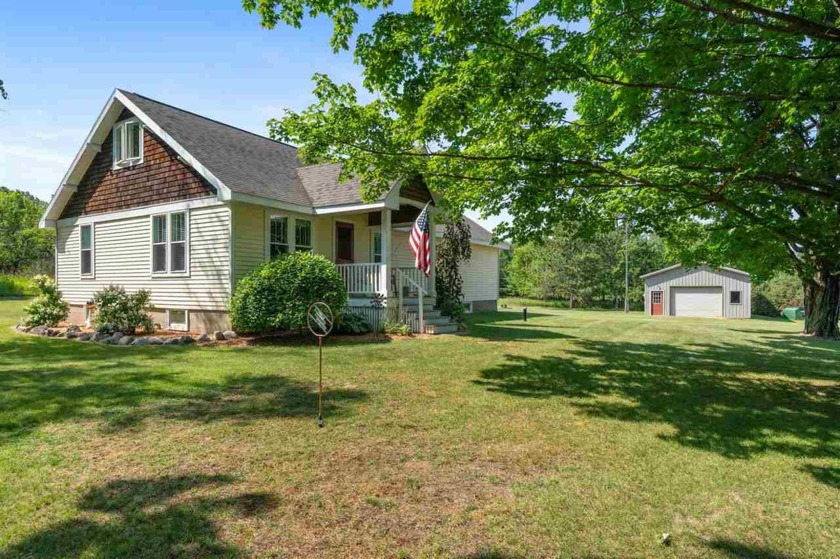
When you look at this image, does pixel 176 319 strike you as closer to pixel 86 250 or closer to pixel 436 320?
pixel 86 250

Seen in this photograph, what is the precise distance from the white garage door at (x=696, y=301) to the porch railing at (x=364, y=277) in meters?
27.3

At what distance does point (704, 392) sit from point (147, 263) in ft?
49.0

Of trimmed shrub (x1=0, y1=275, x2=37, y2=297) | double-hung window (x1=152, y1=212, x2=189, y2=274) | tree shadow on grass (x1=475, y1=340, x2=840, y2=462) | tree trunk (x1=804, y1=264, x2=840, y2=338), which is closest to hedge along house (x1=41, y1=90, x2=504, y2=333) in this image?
double-hung window (x1=152, y1=212, x2=189, y2=274)

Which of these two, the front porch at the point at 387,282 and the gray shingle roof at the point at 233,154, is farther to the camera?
the front porch at the point at 387,282

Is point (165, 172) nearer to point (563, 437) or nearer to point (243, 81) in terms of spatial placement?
point (243, 81)

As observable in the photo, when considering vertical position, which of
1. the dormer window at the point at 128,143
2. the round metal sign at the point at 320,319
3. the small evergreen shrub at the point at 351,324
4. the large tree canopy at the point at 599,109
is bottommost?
the small evergreen shrub at the point at 351,324

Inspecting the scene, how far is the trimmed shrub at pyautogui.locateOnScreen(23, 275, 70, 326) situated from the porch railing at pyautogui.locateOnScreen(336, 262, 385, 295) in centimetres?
941

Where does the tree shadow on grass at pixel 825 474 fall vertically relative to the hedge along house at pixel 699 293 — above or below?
below

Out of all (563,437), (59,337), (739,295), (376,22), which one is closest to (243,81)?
(376,22)

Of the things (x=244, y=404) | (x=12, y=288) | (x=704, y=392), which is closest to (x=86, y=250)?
(x=244, y=404)

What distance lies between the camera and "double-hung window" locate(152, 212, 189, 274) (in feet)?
43.3

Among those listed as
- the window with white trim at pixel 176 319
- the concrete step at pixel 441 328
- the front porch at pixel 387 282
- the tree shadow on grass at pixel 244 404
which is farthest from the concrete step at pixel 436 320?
the window with white trim at pixel 176 319

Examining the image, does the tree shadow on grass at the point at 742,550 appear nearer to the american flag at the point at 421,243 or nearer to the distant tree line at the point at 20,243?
the american flag at the point at 421,243

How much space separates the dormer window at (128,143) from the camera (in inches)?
562
